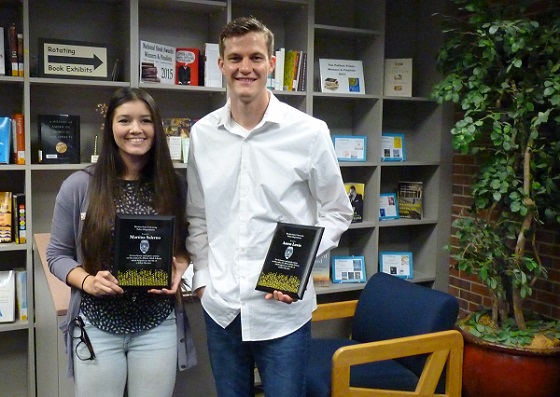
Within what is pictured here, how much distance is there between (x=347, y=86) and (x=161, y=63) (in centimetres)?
114

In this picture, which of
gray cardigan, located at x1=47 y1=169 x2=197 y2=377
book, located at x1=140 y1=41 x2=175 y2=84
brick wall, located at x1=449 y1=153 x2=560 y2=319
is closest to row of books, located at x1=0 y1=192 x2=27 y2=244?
book, located at x1=140 y1=41 x2=175 y2=84

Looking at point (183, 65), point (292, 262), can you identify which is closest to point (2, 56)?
point (183, 65)

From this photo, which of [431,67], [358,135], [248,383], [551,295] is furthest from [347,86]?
[248,383]

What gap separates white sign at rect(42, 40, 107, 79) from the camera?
8.84ft

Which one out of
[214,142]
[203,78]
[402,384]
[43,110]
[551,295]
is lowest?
[402,384]

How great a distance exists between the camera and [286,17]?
11.0ft

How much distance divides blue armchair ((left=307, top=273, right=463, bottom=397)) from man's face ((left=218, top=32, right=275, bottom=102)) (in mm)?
1081

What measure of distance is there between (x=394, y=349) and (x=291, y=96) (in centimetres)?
166

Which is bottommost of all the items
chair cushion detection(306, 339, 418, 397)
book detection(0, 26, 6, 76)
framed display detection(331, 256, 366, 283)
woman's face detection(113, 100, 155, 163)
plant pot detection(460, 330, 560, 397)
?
plant pot detection(460, 330, 560, 397)

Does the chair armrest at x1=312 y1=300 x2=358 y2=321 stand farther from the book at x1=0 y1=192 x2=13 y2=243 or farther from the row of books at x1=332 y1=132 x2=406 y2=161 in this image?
the book at x1=0 y1=192 x2=13 y2=243

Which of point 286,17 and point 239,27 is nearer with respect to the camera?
point 239,27

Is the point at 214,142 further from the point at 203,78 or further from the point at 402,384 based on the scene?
the point at 203,78

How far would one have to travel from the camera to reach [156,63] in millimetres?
2893

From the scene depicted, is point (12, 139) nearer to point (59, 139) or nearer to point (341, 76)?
point (59, 139)
